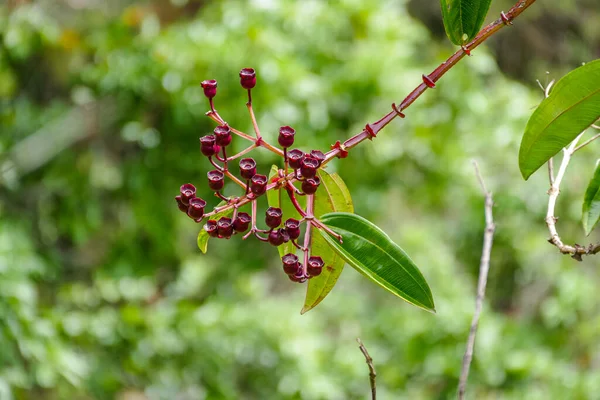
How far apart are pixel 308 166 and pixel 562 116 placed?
6.9 inches

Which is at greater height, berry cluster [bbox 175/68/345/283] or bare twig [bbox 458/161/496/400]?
bare twig [bbox 458/161/496/400]

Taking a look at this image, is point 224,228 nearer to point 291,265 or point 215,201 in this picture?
point 291,265

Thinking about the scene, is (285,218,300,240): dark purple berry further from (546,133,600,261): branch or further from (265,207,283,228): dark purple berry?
(546,133,600,261): branch

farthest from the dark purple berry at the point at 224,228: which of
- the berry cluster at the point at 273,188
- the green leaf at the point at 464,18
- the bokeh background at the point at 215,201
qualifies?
the bokeh background at the point at 215,201

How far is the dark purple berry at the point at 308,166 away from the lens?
408 mm

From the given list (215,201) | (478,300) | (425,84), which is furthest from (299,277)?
(215,201)

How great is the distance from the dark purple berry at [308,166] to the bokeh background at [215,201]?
1196mm

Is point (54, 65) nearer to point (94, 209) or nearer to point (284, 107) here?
point (94, 209)

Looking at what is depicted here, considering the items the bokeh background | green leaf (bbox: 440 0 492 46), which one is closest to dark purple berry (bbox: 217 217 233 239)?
green leaf (bbox: 440 0 492 46)

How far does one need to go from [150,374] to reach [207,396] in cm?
17

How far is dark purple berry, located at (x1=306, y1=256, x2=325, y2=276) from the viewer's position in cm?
45

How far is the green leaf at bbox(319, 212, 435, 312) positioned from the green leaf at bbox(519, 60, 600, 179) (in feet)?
0.36

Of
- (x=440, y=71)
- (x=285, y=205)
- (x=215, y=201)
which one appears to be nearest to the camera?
(x=440, y=71)

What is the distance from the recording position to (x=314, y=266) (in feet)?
1.49
